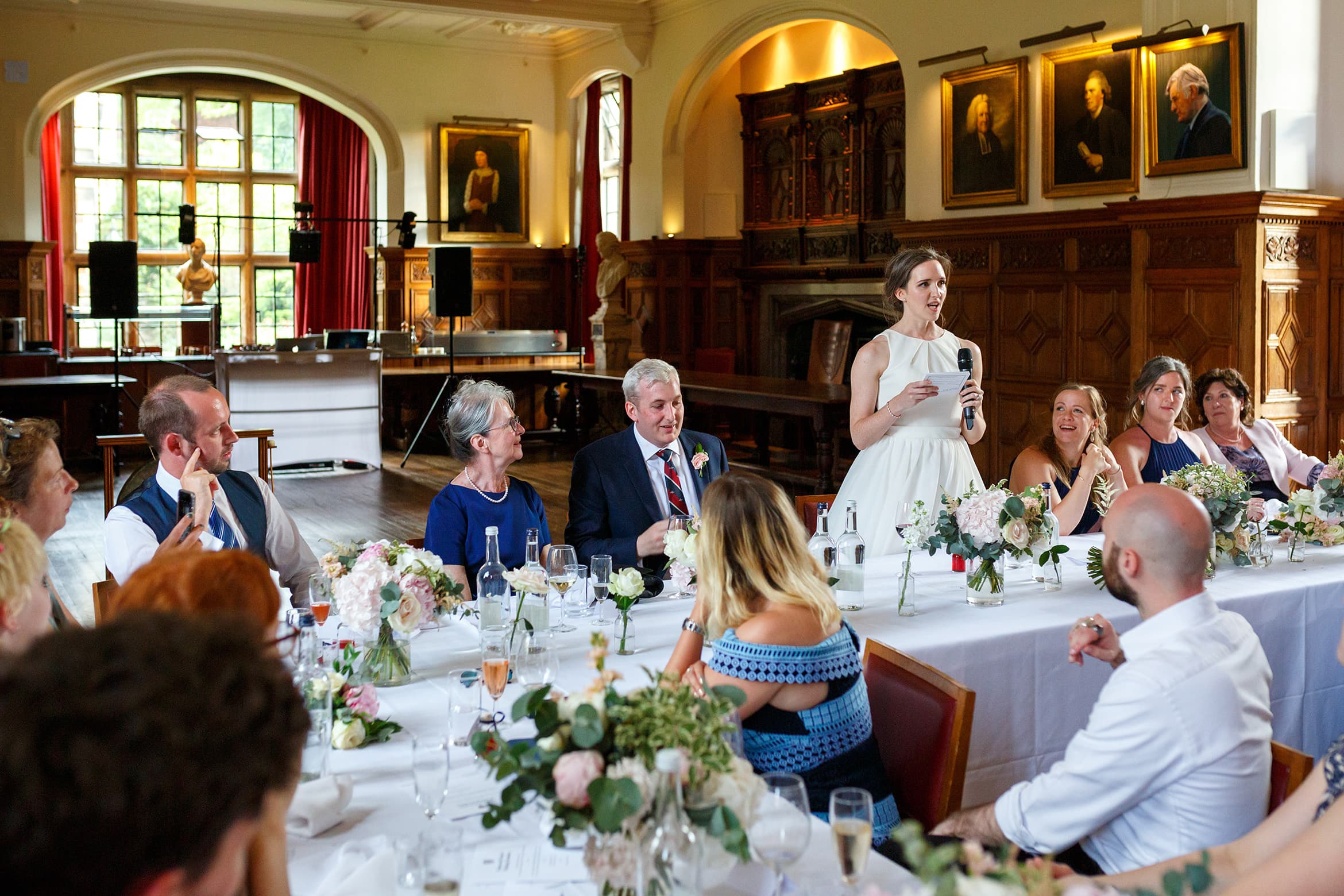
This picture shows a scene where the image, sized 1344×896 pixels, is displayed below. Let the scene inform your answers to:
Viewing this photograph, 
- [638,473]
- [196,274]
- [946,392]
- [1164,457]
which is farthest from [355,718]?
[196,274]

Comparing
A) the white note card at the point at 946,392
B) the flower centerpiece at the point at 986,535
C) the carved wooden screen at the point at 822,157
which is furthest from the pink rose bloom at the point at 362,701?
the carved wooden screen at the point at 822,157

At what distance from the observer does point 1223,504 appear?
3777 millimetres

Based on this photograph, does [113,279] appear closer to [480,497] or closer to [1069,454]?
[480,497]

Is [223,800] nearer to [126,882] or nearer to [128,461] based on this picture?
[126,882]

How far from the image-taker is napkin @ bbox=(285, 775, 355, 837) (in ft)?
6.52

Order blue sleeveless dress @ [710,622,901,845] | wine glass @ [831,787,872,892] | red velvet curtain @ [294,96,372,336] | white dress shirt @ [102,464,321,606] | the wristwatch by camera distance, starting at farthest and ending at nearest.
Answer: red velvet curtain @ [294,96,372,336]
white dress shirt @ [102,464,321,606]
the wristwatch
blue sleeveless dress @ [710,622,901,845]
wine glass @ [831,787,872,892]

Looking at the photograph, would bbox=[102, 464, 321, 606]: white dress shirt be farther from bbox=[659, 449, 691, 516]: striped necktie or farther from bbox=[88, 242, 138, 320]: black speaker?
bbox=[88, 242, 138, 320]: black speaker

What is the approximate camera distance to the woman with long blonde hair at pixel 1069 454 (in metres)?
4.43

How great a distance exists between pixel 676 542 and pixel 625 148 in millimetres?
11694

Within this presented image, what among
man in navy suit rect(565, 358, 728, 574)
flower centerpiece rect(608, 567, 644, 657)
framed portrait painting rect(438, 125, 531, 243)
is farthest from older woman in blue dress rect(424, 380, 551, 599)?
framed portrait painting rect(438, 125, 531, 243)

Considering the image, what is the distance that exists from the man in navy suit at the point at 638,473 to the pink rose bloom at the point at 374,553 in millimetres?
1270

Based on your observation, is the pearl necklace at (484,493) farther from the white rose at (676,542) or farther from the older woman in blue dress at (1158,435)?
the older woman in blue dress at (1158,435)

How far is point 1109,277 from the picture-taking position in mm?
8656

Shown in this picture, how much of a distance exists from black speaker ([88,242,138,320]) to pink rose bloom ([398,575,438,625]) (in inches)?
384
